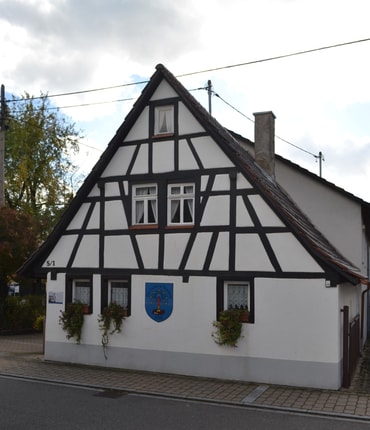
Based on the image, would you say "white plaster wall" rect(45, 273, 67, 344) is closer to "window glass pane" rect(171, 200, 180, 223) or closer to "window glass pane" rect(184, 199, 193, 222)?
"window glass pane" rect(171, 200, 180, 223)

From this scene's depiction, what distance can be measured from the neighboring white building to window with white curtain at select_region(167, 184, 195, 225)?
3cm

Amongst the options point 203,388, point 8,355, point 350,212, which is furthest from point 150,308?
point 350,212

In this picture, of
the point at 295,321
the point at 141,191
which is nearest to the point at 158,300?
the point at 141,191

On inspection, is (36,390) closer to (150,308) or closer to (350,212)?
(150,308)

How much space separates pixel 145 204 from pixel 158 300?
2561mm

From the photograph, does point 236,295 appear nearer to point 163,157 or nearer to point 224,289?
point 224,289

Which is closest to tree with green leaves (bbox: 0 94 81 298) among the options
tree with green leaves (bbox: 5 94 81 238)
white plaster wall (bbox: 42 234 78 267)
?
tree with green leaves (bbox: 5 94 81 238)

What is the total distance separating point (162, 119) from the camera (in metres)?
13.9

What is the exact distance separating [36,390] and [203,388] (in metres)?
3.54

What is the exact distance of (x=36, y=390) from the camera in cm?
1102

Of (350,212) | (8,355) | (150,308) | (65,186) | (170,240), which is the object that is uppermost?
(65,186)

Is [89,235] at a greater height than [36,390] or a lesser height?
greater

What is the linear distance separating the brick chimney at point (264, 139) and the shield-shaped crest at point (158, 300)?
6.57 m

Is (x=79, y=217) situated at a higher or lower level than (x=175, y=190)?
lower
